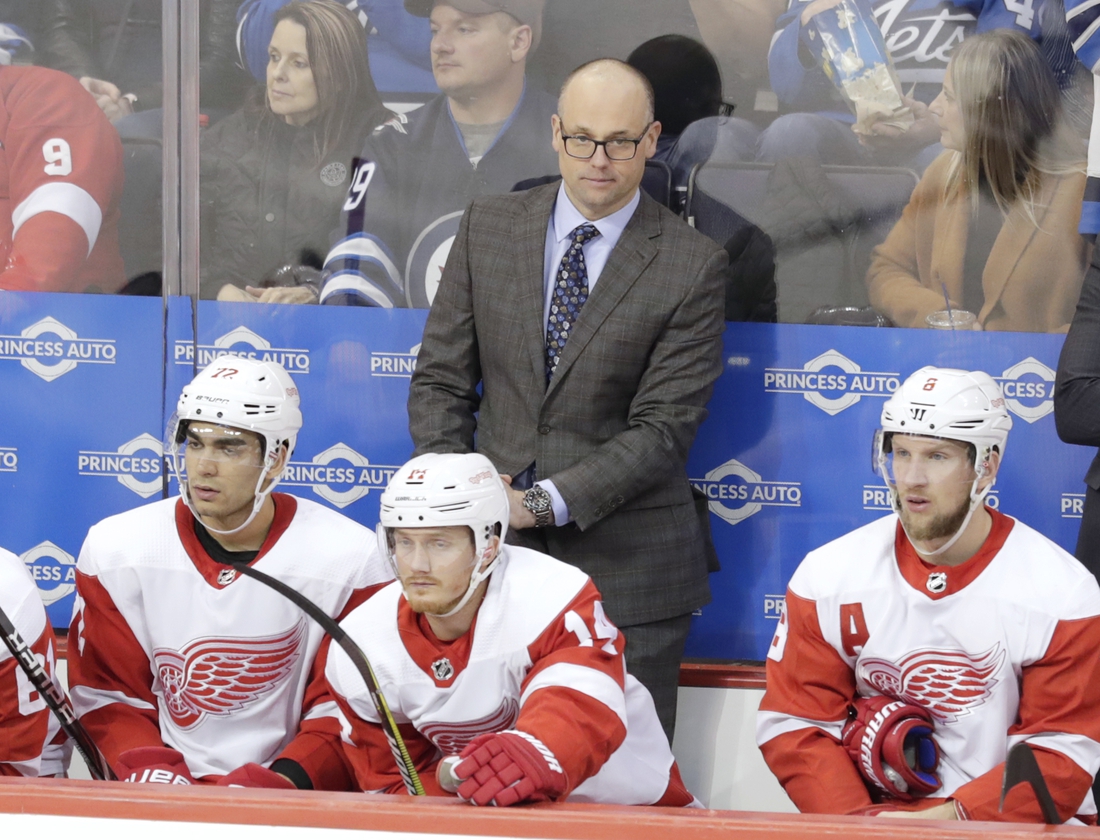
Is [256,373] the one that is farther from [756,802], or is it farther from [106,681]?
[756,802]

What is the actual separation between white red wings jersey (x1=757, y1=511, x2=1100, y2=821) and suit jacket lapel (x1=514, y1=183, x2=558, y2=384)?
787 mm

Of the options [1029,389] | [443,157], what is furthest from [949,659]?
[443,157]

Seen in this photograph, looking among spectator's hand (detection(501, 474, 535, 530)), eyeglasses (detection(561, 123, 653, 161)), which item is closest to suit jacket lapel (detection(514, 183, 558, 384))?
eyeglasses (detection(561, 123, 653, 161))

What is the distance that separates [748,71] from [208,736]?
2.05 metres

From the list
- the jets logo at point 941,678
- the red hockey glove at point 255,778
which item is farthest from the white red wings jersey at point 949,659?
the red hockey glove at point 255,778

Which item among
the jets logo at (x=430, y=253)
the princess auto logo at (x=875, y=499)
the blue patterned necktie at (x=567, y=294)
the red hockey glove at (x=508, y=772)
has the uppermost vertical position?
the jets logo at (x=430, y=253)

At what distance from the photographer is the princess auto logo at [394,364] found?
346cm

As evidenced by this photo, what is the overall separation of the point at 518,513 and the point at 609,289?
1.81 ft

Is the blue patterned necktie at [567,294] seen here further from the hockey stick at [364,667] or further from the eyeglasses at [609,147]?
the hockey stick at [364,667]

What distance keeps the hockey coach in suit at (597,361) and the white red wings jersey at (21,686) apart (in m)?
0.86

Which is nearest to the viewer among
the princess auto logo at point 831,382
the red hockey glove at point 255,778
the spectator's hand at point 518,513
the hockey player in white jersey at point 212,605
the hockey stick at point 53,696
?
the hockey stick at point 53,696

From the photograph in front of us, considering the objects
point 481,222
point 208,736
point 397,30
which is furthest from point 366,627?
point 397,30

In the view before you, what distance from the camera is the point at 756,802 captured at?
10.8 ft

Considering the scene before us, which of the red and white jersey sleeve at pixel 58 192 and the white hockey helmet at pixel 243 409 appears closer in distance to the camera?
the white hockey helmet at pixel 243 409
